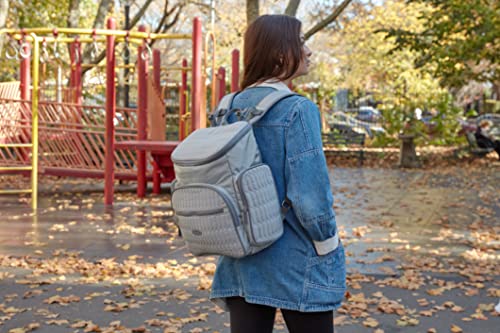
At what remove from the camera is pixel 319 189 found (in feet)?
8.34

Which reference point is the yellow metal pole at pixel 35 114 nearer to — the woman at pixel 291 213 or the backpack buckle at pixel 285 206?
the woman at pixel 291 213

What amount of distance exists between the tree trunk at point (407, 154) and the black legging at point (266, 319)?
17.9 metres

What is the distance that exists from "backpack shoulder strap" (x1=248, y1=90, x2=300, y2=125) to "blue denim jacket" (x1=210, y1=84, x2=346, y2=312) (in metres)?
0.02

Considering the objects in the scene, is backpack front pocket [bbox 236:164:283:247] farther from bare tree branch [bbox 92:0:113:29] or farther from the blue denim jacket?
bare tree branch [bbox 92:0:113:29]

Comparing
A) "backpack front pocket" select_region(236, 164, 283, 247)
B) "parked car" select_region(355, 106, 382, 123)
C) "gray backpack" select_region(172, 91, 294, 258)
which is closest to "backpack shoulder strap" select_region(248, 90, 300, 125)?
"gray backpack" select_region(172, 91, 294, 258)

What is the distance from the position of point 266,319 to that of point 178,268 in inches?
171

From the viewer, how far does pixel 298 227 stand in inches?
102

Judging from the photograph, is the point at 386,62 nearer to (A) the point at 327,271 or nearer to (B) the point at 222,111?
(B) the point at 222,111

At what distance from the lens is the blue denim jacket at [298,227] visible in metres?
2.53

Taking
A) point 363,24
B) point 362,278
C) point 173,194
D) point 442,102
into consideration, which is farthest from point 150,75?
point 363,24

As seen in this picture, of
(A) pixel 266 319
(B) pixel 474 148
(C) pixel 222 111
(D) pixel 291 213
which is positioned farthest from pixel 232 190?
(B) pixel 474 148

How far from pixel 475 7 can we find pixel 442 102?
5.96 metres

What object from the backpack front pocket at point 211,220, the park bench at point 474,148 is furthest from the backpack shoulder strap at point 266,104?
the park bench at point 474,148

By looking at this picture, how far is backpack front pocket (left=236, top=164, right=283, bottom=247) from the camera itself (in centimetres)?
249
